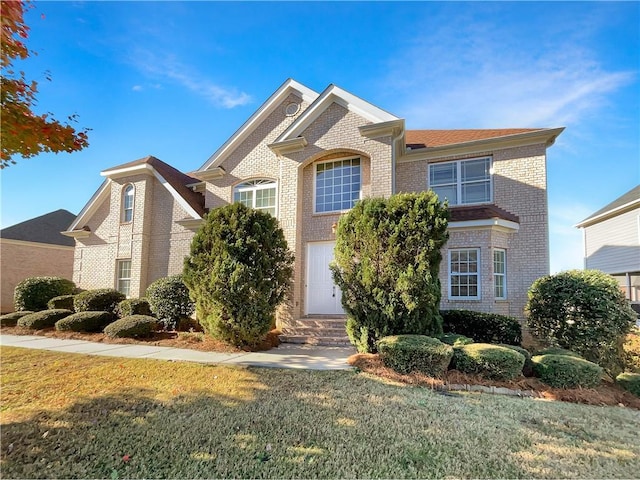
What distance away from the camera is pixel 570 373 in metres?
5.89

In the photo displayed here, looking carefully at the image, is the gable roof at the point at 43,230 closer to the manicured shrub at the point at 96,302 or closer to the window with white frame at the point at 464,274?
the manicured shrub at the point at 96,302

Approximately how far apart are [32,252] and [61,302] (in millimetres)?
8644

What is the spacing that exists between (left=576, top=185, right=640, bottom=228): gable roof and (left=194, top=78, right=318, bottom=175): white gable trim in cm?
1669

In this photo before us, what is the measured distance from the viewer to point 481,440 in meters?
3.87

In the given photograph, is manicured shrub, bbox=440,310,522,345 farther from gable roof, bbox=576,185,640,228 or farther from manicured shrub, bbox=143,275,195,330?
gable roof, bbox=576,185,640,228

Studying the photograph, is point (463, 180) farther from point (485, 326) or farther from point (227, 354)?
point (227, 354)

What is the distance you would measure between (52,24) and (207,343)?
7505mm

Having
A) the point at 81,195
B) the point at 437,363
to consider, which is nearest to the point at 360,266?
the point at 437,363

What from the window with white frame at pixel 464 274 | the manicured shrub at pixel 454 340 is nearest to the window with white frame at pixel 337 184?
the window with white frame at pixel 464 274

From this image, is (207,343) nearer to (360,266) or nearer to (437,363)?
(360,266)

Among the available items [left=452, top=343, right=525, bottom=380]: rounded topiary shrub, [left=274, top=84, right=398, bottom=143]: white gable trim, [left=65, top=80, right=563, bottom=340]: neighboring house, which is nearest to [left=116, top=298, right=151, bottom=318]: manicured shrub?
[left=65, top=80, right=563, bottom=340]: neighboring house

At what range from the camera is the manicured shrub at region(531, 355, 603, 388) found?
586cm

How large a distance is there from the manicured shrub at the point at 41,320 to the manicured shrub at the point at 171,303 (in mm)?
3728

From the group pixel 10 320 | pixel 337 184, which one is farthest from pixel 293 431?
pixel 10 320
